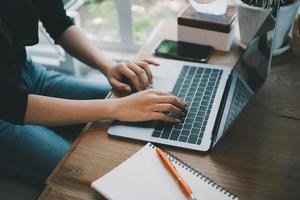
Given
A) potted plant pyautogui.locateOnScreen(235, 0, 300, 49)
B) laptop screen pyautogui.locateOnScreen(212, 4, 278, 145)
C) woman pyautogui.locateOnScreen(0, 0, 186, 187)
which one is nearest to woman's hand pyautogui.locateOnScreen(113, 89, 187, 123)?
woman pyautogui.locateOnScreen(0, 0, 186, 187)

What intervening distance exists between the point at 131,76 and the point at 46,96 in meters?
0.23

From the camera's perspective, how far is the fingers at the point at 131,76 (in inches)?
39.1

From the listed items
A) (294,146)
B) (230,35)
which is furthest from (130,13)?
(294,146)

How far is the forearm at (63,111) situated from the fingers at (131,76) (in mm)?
107

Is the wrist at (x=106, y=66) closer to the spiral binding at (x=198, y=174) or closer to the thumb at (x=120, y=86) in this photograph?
the thumb at (x=120, y=86)

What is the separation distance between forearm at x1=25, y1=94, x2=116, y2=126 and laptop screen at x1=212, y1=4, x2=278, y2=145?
0.26 metres

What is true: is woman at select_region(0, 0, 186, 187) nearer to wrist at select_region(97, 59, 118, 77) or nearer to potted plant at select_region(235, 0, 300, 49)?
wrist at select_region(97, 59, 118, 77)

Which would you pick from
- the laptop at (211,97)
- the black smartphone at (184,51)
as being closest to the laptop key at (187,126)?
the laptop at (211,97)

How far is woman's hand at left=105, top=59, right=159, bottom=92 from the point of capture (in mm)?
995

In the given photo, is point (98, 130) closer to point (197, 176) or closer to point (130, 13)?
point (197, 176)

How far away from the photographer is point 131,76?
1.00 metres

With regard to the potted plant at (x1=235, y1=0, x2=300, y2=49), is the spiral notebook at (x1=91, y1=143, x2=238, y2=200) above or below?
below

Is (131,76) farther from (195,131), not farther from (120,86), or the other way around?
(195,131)

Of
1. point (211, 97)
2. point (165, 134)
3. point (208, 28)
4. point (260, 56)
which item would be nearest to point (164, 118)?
point (165, 134)
